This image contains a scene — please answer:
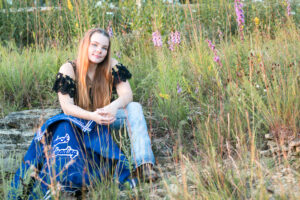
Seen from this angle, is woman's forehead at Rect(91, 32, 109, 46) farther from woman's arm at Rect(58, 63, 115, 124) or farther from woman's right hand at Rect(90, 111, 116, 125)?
woman's right hand at Rect(90, 111, 116, 125)

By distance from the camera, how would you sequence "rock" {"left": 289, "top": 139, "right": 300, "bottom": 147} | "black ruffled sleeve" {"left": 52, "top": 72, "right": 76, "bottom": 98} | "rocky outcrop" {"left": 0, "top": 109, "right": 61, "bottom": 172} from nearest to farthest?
"rock" {"left": 289, "top": 139, "right": 300, "bottom": 147} → "black ruffled sleeve" {"left": 52, "top": 72, "right": 76, "bottom": 98} → "rocky outcrop" {"left": 0, "top": 109, "right": 61, "bottom": 172}

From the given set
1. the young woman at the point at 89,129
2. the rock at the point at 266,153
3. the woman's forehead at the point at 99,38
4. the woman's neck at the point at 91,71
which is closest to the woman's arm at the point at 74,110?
the young woman at the point at 89,129

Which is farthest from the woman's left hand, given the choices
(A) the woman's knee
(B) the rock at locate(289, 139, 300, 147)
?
(B) the rock at locate(289, 139, 300, 147)

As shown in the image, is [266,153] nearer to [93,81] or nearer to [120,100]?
[120,100]

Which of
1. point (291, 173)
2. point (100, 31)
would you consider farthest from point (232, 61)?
point (291, 173)

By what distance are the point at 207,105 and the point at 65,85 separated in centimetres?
118

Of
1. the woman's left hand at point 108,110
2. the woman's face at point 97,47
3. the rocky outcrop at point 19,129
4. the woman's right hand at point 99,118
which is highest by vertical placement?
the woman's face at point 97,47

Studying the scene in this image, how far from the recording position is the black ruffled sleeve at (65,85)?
295 centimetres

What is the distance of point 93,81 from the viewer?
3170 mm

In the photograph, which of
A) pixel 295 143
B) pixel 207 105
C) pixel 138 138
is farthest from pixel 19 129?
pixel 295 143

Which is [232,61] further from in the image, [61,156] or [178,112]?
[61,156]

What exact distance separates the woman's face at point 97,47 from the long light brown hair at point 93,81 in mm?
37

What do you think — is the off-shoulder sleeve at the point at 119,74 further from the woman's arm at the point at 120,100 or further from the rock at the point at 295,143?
the rock at the point at 295,143

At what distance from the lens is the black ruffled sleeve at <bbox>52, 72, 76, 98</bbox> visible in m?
2.95
